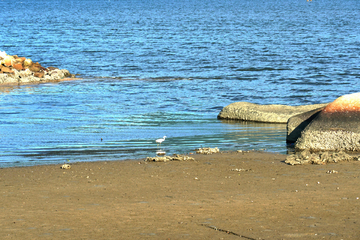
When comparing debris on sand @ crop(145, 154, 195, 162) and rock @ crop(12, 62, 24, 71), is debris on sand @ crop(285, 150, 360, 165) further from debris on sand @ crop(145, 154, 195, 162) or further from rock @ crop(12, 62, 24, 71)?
rock @ crop(12, 62, 24, 71)

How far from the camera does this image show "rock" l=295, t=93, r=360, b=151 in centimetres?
912

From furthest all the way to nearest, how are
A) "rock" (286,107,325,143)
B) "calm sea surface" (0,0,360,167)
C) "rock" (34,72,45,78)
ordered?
"rock" (34,72,45,78) < "calm sea surface" (0,0,360,167) < "rock" (286,107,325,143)

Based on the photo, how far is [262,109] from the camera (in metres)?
13.4

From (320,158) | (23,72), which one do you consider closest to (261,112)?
(320,158)

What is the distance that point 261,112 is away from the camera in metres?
13.2

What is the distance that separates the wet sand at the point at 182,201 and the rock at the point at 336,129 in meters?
1.09

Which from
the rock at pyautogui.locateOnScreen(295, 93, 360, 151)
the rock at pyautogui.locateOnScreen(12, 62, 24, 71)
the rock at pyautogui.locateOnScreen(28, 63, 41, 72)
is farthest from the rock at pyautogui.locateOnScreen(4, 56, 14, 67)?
the rock at pyautogui.locateOnScreen(295, 93, 360, 151)

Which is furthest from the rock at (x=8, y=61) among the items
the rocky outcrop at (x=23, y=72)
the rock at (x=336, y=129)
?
the rock at (x=336, y=129)

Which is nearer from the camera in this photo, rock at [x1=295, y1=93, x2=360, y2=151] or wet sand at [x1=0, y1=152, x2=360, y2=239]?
wet sand at [x1=0, y1=152, x2=360, y2=239]

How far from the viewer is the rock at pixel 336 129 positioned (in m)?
9.12

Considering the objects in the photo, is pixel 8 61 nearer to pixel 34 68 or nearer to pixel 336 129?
pixel 34 68

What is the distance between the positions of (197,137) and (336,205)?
5487 mm

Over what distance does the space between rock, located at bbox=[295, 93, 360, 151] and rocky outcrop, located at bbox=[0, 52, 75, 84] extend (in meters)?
15.5

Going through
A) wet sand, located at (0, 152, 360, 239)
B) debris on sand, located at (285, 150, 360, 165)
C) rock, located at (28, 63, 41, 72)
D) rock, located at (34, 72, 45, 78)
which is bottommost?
debris on sand, located at (285, 150, 360, 165)
